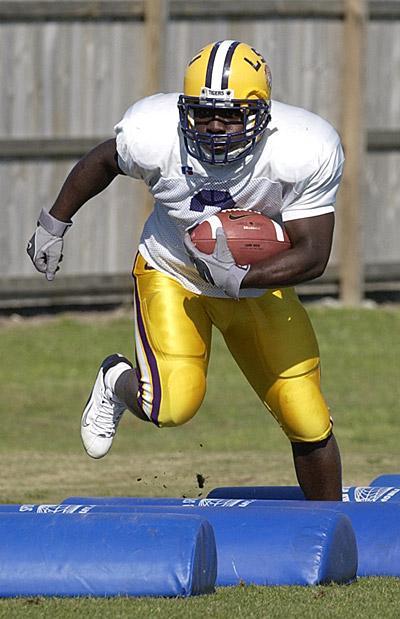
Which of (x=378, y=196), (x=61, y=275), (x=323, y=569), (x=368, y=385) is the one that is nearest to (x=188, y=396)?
(x=323, y=569)

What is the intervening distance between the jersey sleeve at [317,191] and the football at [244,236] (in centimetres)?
10

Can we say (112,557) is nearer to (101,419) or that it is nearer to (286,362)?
(286,362)

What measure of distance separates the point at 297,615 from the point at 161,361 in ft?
4.76

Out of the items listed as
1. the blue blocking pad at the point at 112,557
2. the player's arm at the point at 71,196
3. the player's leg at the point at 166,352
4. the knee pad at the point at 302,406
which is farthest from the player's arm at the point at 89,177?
the blue blocking pad at the point at 112,557

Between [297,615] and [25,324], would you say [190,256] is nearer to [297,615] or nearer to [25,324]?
[297,615]

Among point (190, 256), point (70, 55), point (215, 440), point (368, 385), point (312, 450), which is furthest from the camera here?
point (70, 55)

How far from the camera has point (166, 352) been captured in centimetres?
610

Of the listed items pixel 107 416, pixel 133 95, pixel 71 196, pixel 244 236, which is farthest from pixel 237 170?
pixel 133 95

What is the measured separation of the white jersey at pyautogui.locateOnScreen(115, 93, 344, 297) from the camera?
587 cm

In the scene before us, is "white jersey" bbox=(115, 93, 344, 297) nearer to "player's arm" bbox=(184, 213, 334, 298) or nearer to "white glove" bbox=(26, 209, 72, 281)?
"player's arm" bbox=(184, 213, 334, 298)

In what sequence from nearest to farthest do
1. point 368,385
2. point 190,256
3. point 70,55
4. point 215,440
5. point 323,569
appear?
point 323,569, point 190,256, point 215,440, point 368,385, point 70,55

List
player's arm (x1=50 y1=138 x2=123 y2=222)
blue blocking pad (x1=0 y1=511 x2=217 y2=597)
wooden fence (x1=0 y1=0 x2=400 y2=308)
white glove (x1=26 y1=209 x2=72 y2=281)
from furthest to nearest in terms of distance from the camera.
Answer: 1. wooden fence (x1=0 y1=0 x2=400 y2=308)
2. white glove (x1=26 y1=209 x2=72 y2=281)
3. player's arm (x1=50 y1=138 x2=123 y2=222)
4. blue blocking pad (x1=0 y1=511 x2=217 y2=597)

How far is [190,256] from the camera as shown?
5.89m

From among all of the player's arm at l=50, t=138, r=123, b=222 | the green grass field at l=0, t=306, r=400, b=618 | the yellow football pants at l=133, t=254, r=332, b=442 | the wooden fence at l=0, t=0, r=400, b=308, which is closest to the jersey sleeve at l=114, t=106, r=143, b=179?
the player's arm at l=50, t=138, r=123, b=222
